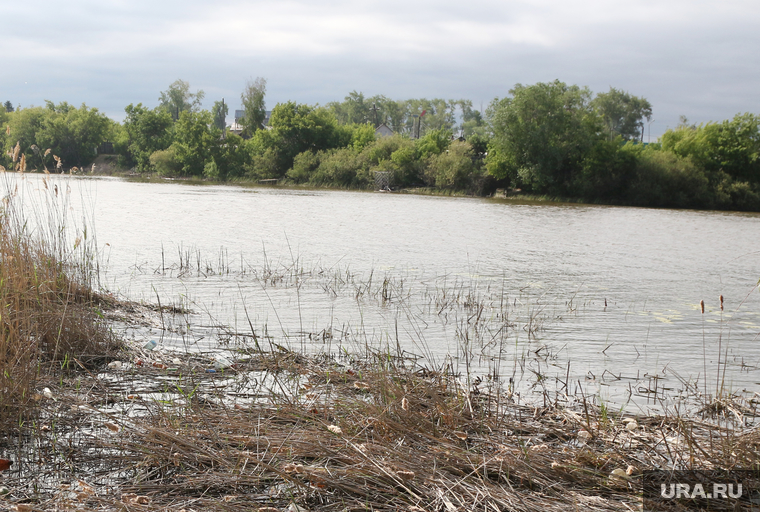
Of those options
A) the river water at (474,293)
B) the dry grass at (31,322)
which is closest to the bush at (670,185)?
the river water at (474,293)

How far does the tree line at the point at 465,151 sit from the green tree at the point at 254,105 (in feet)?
0.53

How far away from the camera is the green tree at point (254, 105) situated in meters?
89.1

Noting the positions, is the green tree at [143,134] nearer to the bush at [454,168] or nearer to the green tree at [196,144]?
the green tree at [196,144]

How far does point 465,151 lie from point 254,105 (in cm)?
4091

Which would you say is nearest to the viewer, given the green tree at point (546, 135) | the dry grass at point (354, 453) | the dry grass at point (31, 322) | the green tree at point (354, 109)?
the dry grass at point (354, 453)

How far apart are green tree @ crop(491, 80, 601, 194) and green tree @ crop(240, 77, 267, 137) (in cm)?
4309

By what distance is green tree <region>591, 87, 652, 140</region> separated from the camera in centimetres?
12544

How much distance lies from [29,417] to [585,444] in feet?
13.3

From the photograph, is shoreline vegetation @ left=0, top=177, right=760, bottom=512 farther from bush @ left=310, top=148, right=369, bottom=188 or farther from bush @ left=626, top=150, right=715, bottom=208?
bush @ left=310, top=148, right=369, bottom=188

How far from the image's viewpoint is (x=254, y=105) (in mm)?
90188

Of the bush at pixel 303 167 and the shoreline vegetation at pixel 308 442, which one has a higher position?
the bush at pixel 303 167

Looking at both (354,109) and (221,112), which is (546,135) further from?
(354,109)

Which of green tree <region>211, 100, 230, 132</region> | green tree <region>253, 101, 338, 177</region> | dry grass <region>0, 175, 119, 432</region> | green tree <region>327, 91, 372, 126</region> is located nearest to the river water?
dry grass <region>0, 175, 119, 432</region>

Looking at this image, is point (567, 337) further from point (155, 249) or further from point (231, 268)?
point (155, 249)
